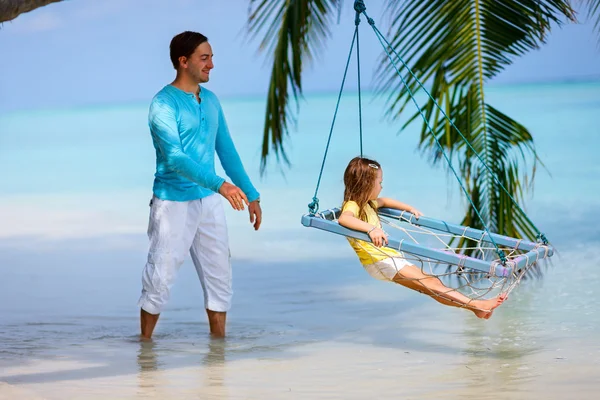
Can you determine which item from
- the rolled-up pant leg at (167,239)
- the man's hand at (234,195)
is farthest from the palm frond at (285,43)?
the man's hand at (234,195)

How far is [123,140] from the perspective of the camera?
22.6 metres

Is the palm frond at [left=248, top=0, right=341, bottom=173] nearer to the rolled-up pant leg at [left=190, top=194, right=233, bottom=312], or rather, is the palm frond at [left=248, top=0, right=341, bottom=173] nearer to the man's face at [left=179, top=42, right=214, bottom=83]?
the rolled-up pant leg at [left=190, top=194, right=233, bottom=312]

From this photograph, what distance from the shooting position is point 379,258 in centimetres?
Answer: 463

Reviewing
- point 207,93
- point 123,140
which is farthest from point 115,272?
point 123,140

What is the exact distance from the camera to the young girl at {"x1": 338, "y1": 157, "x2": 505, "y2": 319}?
458 centimetres

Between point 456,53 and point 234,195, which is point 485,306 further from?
point 456,53

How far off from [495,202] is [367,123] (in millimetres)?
17431

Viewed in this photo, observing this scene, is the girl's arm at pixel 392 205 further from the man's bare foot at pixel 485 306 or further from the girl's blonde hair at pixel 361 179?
the man's bare foot at pixel 485 306

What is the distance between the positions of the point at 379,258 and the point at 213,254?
0.84 meters

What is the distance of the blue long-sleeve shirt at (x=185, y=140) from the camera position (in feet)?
15.7

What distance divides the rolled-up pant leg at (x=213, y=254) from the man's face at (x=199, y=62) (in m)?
0.52

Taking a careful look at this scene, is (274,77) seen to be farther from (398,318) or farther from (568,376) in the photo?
(568,376)

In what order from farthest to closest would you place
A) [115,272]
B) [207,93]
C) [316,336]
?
1. [115,272]
2. [316,336]
3. [207,93]

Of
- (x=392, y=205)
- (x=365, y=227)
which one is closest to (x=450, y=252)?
(x=365, y=227)
